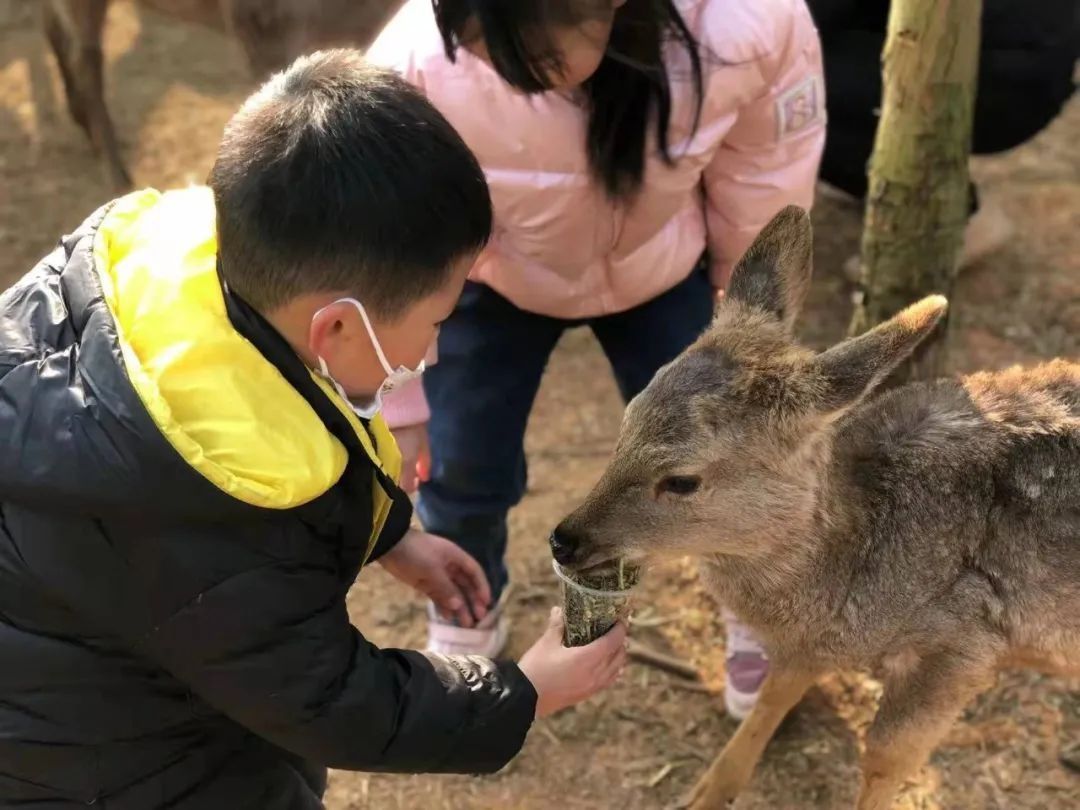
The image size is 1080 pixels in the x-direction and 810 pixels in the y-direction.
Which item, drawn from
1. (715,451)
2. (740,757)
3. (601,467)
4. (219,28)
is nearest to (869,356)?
(715,451)

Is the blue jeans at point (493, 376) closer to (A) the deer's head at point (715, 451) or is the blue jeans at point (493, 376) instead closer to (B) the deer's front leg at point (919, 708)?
(A) the deer's head at point (715, 451)

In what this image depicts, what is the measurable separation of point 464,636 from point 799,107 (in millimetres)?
1556

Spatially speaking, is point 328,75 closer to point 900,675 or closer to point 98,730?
Result: point 98,730

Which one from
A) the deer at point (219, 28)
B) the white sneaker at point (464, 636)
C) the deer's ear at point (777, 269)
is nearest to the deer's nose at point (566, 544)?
the deer's ear at point (777, 269)

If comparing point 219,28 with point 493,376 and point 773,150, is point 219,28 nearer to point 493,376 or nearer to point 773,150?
point 493,376

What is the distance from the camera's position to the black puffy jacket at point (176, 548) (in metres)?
1.62

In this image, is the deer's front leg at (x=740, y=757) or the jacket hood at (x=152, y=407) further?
the deer's front leg at (x=740, y=757)

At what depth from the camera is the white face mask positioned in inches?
67.2

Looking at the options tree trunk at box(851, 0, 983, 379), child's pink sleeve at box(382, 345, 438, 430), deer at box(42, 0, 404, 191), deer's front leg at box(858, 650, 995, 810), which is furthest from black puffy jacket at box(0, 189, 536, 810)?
deer at box(42, 0, 404, 191)

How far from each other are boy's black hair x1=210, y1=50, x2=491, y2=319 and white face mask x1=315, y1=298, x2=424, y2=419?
0.02 metres

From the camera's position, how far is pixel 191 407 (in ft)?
5.33

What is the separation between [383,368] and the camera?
183 centimetres

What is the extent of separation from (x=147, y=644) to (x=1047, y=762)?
222cm

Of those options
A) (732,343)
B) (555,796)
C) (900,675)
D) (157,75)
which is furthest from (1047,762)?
(157,75)
